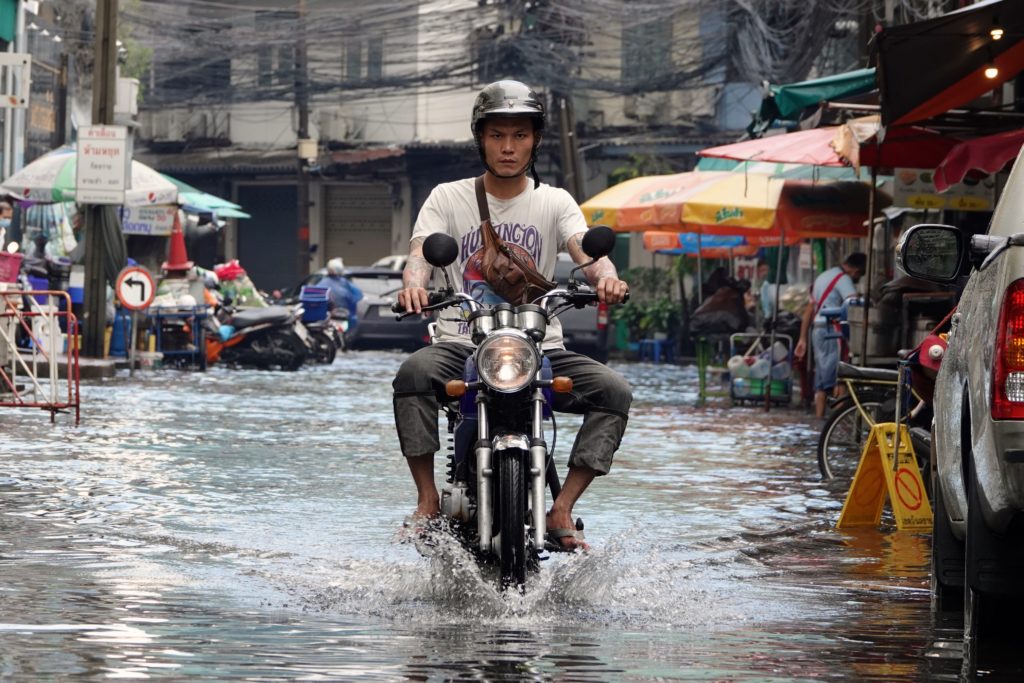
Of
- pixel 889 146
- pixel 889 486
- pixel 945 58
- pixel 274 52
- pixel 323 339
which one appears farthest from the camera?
pixel 274 52

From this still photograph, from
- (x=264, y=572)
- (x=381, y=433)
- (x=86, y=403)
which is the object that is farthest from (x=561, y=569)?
(x=86, y=403)

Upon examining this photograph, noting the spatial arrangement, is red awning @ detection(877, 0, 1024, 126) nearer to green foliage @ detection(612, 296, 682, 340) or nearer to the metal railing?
the metal railing

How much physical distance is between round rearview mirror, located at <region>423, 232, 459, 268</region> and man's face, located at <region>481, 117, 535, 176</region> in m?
0.64

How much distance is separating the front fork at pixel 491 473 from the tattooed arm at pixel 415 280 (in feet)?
1.33

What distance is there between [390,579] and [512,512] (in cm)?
116

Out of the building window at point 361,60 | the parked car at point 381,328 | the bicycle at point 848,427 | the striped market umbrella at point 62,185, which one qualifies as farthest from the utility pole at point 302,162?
the bicycle at point 848,427

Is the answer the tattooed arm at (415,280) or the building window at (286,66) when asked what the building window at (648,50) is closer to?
the building window at (286,66)

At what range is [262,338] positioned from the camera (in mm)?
26781

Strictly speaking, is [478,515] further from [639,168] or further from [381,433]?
[639,168]

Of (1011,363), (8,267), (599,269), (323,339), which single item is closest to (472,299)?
(599,269)

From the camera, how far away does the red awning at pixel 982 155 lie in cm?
1132

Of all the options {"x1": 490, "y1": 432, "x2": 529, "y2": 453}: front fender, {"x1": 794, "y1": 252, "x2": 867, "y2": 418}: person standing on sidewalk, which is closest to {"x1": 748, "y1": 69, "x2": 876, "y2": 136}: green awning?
{"x1": 794, "y1": 252, "x2": 867, "y2": 418}: person standing on sidewalk

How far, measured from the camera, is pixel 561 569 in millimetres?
6387

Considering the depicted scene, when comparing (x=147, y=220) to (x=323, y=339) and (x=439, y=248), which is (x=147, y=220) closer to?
(x=323, y=339)
